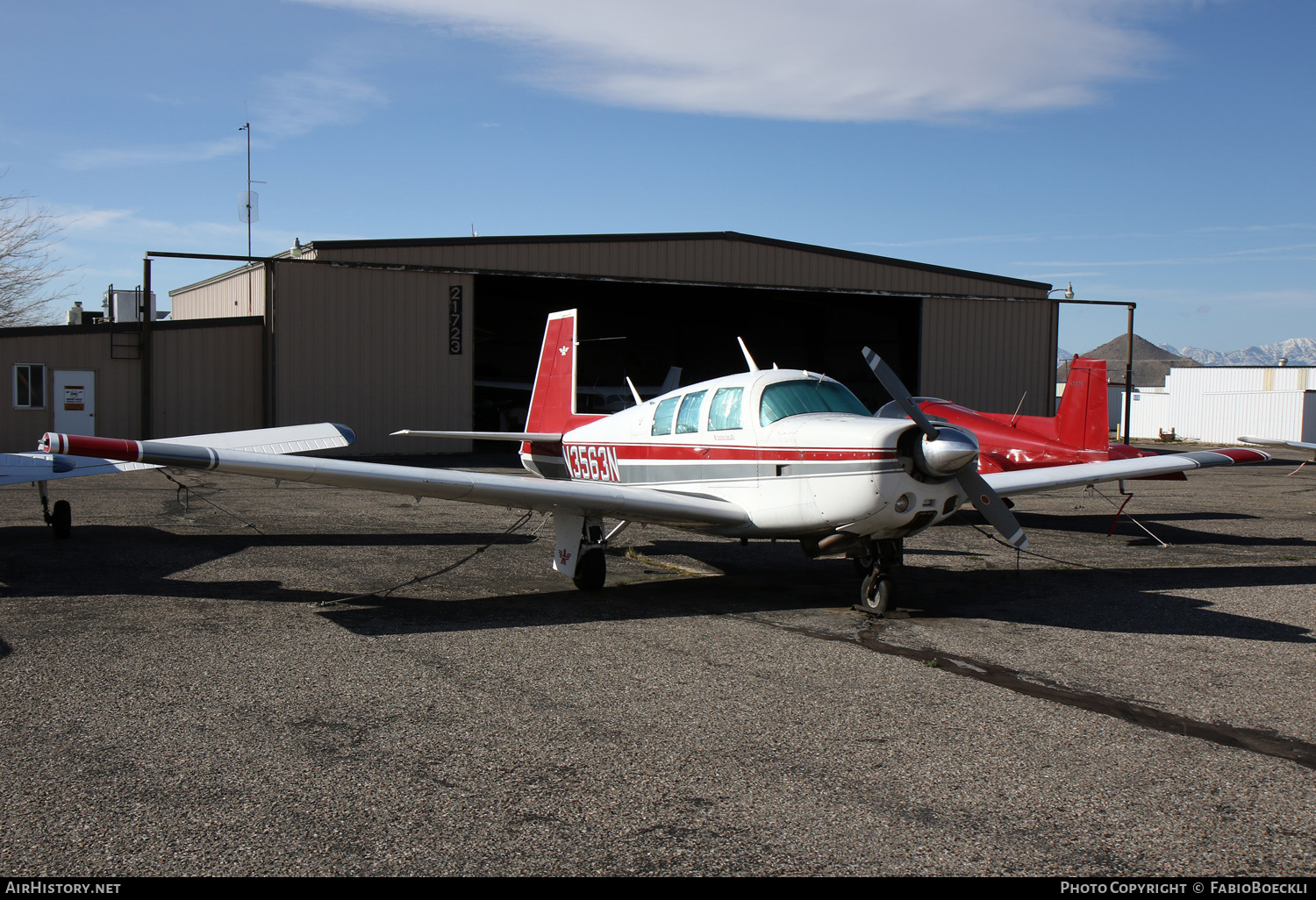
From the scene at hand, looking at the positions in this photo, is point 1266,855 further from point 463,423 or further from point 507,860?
point 463,423

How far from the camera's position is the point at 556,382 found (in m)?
11.9

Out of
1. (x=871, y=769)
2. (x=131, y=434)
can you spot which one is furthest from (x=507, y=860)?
(x=131, y=434)

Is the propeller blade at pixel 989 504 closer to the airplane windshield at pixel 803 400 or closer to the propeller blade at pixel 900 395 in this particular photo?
the propeller blade at pixel 900 395

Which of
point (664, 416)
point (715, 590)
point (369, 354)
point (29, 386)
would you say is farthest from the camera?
point (369, 354)

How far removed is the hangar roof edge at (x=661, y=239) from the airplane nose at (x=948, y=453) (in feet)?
70.6

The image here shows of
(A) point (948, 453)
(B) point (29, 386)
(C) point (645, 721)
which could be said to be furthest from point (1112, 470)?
(B) point (29, 386)

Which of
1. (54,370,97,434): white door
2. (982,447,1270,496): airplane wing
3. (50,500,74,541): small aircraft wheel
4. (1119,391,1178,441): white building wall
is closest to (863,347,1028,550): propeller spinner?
(982,447,1270,496): airplane wing

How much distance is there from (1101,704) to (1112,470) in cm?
613

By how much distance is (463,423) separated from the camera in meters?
27.2

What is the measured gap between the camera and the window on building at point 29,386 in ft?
73.7

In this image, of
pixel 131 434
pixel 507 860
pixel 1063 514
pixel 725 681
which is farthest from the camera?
pixel 131 434

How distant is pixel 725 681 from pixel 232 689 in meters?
2.84

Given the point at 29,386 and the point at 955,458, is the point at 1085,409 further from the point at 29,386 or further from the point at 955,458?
the point at 29,386

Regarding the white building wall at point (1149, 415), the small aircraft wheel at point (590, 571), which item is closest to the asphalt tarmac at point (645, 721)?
the small aircraft wheel at point (590, 571)
